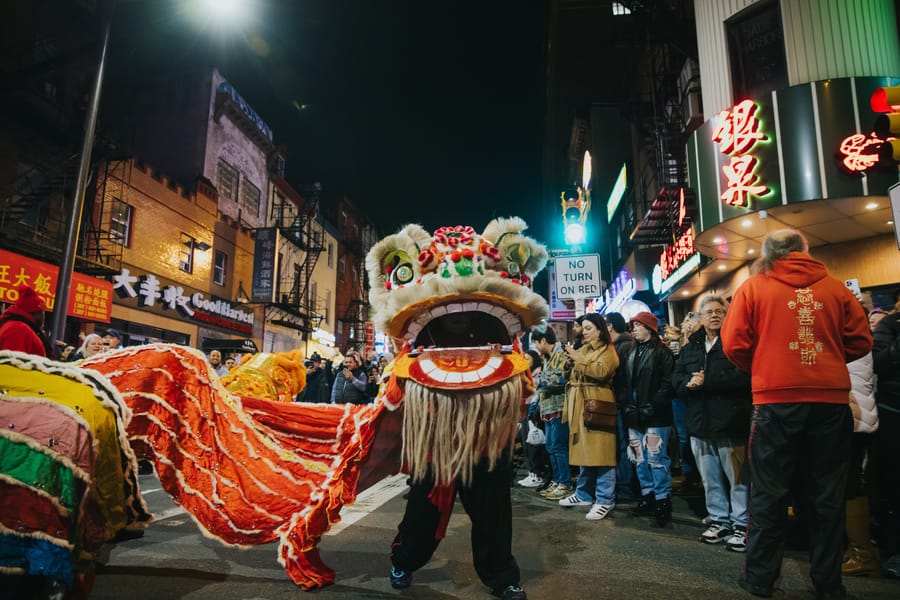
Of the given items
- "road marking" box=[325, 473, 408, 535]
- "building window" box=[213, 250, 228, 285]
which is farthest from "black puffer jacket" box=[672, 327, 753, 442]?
"building window" box=[213, 250, 228, 285]

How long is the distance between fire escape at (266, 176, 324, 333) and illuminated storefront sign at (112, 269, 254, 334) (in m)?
2.53

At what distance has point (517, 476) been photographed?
8969 millimetres

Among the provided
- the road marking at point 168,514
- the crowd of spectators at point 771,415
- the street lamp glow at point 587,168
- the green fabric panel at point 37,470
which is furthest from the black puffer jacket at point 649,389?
the street lamp glow at point 587,168

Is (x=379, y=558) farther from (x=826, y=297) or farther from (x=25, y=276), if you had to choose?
(x=25, y=276)

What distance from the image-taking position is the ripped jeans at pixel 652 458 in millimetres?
5375

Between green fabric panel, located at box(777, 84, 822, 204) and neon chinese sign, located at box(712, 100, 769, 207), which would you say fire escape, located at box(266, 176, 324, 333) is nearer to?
neon chinese sign, located at box(712, 100, 769, 207)

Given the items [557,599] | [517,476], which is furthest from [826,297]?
[517,476]

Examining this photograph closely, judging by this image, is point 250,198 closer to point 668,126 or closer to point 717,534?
point 668,126

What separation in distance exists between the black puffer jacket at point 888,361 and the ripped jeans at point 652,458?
1809 millimetres

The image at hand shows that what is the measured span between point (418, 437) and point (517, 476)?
6.31 meters

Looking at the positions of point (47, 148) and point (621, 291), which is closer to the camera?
point (47, 148)

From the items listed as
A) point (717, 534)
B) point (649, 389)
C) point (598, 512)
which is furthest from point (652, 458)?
point (717, 534)

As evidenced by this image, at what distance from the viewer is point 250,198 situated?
78.9ft

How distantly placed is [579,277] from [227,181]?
1743 centimetres
